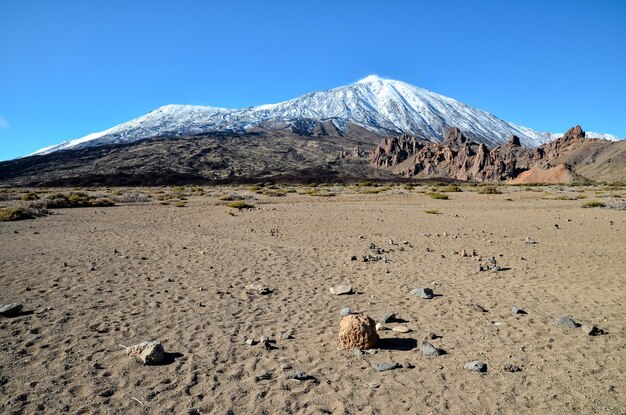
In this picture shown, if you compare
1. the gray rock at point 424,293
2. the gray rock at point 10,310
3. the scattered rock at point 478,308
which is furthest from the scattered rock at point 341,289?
the gray rock at point 10,310

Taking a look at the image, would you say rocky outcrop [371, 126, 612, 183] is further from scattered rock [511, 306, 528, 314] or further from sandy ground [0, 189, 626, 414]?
scattered rock [511, 306, 528, 314]

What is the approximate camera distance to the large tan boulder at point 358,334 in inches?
191

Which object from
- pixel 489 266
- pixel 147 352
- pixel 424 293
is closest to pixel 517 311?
pixel 424 293

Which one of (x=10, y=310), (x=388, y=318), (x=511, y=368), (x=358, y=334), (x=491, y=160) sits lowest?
(x=511, y=368)

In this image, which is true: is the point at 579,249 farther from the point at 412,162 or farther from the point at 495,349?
the point at 412,162

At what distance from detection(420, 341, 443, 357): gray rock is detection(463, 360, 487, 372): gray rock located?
41 cm

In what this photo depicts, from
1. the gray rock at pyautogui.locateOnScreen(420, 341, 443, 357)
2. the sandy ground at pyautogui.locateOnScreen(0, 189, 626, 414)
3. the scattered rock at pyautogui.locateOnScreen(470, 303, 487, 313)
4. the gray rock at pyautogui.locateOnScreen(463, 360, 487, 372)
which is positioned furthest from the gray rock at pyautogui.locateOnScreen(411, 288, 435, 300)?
the gray rock at pyautogui.locateOnScreen(463, 360, 487, 372)

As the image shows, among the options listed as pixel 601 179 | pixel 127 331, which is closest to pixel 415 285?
pixel 127 331

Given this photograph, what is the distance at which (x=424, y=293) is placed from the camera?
6.95 m

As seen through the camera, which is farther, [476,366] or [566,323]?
[566,323]

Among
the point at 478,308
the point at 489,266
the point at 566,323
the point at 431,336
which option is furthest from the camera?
the point at 489,266

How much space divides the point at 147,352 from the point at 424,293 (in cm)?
474

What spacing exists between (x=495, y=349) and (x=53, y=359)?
215 inches

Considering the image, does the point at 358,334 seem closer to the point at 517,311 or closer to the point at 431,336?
the point at 431,336
